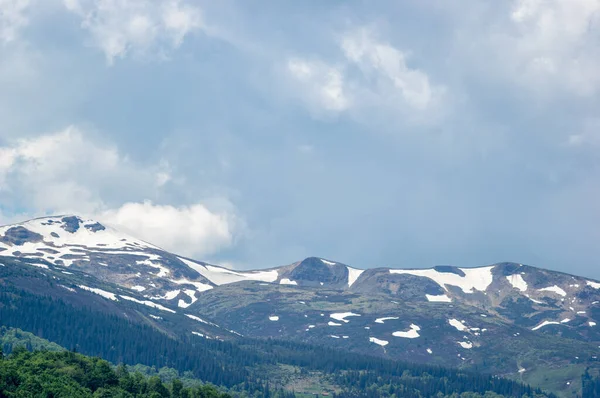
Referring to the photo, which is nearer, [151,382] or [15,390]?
[15,390]

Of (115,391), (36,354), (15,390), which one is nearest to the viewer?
(15,390)

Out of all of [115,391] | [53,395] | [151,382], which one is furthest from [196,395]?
[53,395]

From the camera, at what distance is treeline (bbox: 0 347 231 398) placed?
139500 mm

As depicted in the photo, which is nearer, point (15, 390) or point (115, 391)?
point (15, 390)

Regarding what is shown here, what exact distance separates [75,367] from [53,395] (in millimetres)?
30130

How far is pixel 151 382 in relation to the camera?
18350cm

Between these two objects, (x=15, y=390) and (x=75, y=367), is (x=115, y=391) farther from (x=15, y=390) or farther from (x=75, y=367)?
(x=15, y=390)

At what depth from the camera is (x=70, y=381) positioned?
16012 centimetres

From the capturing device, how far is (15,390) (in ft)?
443

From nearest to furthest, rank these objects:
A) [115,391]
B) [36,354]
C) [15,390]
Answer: [15,390] < [115,391] < [36,354]

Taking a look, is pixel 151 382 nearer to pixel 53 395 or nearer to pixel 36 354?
pixel 36 354

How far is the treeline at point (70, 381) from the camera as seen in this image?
140 meters

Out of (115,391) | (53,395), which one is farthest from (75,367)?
(53,395)

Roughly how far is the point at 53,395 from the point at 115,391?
1015 inches
